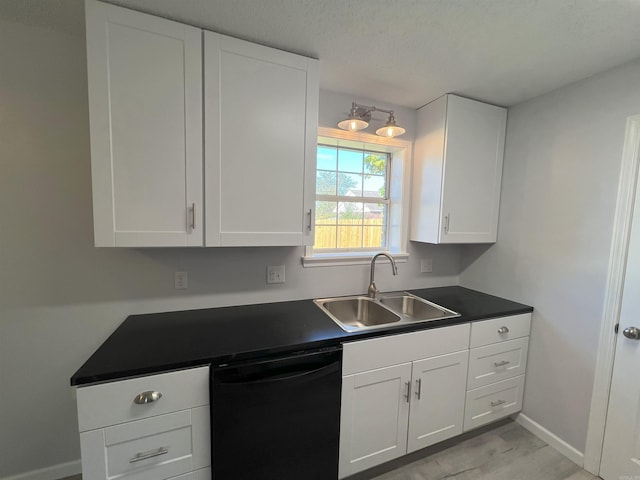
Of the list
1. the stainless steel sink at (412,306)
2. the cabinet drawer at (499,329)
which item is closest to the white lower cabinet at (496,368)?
the cabinet drawer at (499,329)

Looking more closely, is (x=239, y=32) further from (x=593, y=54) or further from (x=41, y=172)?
(x=593, y=54)

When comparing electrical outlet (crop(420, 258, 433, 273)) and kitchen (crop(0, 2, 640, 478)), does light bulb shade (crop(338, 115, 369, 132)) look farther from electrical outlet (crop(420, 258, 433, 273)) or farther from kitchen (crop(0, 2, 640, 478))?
electrical outlet (crop(420, 258, 433, 273))

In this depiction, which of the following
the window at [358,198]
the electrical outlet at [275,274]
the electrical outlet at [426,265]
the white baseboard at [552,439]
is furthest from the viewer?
the electrical outlet at [426,265]

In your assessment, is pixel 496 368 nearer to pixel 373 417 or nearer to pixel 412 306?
pixel 412 306

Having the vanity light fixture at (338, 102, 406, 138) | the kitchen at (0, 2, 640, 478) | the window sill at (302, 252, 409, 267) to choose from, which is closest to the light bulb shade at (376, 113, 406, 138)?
the vanity light fixture at (338, 102, 406, 138)

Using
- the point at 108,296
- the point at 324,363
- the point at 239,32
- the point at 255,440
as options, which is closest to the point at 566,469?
the point at 324,363

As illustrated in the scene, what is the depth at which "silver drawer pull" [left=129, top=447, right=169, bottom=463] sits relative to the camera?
1054mm

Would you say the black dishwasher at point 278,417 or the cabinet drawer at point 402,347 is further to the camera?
the cabinet drawer at point 402,347

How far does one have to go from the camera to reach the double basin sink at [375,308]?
188 cm

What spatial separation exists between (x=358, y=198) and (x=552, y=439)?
7.05ft

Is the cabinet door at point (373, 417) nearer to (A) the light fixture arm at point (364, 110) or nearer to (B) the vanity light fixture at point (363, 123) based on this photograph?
(B) the vanity light fixture at point (363, 123)

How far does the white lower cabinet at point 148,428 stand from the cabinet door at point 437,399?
45.1 inches

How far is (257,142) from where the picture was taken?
1.43 meters

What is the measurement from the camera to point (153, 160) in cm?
128
